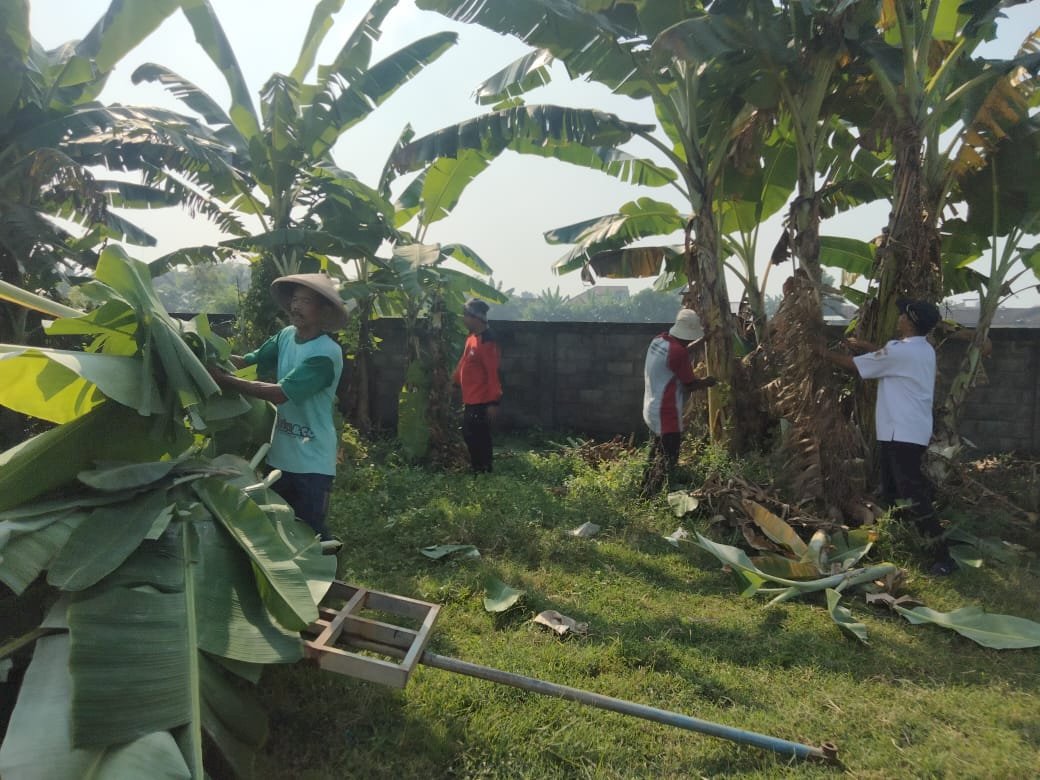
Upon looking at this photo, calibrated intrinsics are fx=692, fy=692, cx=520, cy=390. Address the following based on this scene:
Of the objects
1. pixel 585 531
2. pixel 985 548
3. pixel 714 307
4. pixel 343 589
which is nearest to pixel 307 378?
pixel 343 589

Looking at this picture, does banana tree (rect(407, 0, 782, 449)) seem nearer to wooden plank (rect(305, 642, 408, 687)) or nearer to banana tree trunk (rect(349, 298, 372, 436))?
banana tree trunk (rect(349, 298, 372, 436))

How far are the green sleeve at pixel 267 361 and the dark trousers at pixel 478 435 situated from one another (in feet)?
10.4

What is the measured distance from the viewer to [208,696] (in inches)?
79.4

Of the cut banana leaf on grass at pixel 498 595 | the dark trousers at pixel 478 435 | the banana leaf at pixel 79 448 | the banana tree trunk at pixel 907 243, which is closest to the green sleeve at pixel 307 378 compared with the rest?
the banana leaf at pixel 79 448

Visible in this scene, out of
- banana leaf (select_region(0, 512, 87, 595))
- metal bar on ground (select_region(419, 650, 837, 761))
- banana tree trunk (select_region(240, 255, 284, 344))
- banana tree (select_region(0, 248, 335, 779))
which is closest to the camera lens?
banana tree (select_region(0, 248, 335, 779))

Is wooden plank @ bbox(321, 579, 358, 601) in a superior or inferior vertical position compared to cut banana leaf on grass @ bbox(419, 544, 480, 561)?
superior

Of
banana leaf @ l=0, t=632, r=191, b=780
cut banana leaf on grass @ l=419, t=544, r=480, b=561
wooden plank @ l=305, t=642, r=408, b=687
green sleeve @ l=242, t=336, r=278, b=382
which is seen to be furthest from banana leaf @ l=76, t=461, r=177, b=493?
cut banana leaf on grass @ l=419, t=544, r=480, b=561

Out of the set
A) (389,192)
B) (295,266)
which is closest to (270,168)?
(295,266)

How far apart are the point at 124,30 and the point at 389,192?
3.21 metres

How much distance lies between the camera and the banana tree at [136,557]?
176 centimetres

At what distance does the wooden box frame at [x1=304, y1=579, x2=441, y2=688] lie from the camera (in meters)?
2.29

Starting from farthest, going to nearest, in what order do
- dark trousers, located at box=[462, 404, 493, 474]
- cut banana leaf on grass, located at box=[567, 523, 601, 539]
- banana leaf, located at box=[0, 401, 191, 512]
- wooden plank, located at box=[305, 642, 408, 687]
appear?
dark trousers, located at box=[462, 404, 493, 474] < cut banana leaf on grass, located at box=[567, 523, 601, 539] < wooden plank, located at box=[305, 642, 408, 687] < banana leaf, located at box=[0, 401, 191, 512]

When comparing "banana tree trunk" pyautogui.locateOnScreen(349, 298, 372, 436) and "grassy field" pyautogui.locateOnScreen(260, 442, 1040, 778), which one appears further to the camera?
"banana tree trunk" pyautogui.locateOnScreen(349, 298, 372, 436)

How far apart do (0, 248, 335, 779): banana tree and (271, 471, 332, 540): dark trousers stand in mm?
572
